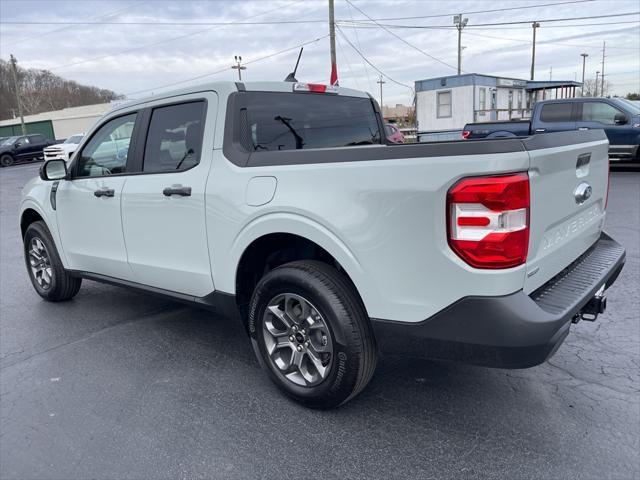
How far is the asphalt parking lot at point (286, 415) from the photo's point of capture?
257 cm

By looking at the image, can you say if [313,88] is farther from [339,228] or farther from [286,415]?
[286,415]

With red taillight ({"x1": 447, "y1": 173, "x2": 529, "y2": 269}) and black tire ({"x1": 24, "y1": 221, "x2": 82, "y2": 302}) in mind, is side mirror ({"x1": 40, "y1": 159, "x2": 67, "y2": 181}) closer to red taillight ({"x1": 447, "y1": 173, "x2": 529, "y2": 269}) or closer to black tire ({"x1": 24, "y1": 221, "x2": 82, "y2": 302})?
black tire ({"x1": 24, "y1": 221, "x2": 82, "y2": 302})

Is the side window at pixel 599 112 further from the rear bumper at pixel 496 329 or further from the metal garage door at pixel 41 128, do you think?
the metal garage door at pixel 41 128

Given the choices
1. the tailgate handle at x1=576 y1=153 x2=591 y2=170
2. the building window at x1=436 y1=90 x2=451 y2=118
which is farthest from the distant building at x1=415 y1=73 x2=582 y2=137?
the tailgate handle at x1=576 y1=153 x2=591 y2=170

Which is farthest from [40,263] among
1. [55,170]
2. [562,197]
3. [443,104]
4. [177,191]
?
[443,104]

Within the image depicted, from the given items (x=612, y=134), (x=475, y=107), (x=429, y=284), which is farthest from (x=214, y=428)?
(x=475, y=107)

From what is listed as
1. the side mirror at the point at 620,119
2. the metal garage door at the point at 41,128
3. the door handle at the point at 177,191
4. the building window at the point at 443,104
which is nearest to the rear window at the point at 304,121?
the door handle at the point at 177,191

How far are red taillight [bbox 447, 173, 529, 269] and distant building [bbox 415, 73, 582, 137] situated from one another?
28785 millimetres

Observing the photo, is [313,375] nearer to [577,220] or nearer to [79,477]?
[79,477]

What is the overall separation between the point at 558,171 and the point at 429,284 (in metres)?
0.87

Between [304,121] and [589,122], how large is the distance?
12.9 metres

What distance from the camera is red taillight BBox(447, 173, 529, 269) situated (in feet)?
7.27

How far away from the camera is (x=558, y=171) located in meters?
2.56

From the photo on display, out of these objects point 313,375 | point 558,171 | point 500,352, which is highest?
point 558,171
